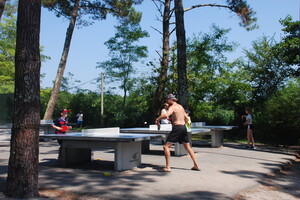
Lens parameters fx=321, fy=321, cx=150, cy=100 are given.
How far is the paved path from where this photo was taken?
5453mm

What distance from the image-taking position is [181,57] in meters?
12.1

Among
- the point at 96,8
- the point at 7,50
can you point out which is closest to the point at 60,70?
the point at 96,8

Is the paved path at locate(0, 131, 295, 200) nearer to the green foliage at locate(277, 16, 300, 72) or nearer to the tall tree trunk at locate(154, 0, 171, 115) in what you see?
the green foliage at locate(277, 16, 300, 72)

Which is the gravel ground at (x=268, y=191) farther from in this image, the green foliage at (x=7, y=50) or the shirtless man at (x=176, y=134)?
the green foliage at (x=7, y=50)

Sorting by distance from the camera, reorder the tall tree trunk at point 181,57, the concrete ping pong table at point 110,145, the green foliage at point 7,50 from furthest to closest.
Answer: the green foliage at point 7,50 < the tall tree trunk at point 181,57 < the concrete ping pong table at point 110,145

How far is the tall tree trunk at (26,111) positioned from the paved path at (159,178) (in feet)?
3.06

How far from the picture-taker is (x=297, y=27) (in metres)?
12.8

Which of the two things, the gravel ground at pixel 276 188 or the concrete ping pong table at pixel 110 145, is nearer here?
the gravel ground at pixel 276 188

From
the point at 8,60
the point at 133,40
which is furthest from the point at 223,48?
the point at 8,60

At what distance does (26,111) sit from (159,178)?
3.06 m

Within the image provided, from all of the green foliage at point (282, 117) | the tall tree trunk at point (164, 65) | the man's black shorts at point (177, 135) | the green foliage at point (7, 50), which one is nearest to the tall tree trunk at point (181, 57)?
the man's black shorts at point (177, 135)

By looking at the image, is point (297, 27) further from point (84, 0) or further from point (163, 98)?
point (84, 0)

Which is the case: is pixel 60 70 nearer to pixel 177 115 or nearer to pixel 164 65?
pixel 164 65

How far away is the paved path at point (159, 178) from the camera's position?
5.45m
